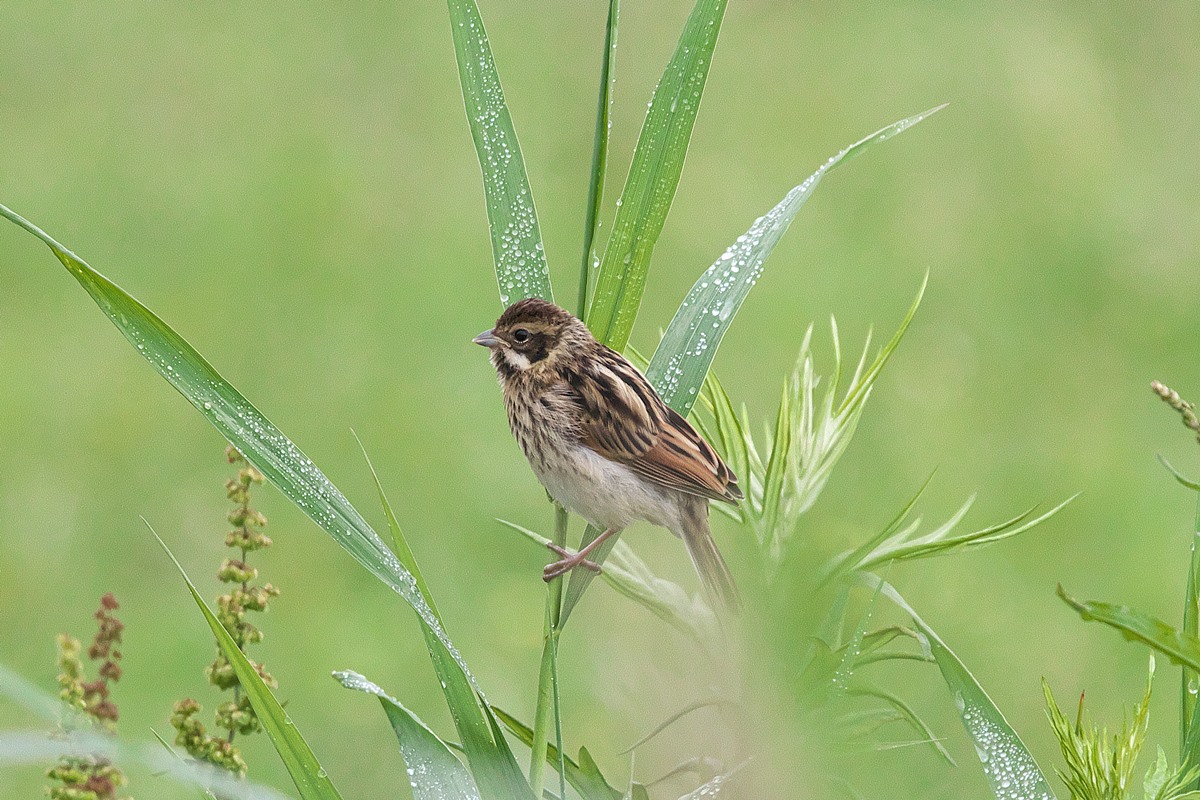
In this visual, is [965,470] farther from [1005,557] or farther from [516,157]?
[516,157]

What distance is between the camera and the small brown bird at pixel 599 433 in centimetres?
231

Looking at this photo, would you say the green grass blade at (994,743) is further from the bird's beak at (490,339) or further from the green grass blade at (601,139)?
the bird's beak at (490,339)

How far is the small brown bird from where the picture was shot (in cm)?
231

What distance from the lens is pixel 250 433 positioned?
1.23m

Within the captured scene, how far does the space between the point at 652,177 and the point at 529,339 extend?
99 cm

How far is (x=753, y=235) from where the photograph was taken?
148 cm

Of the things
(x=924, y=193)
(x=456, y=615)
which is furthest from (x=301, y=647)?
(x=924, y=193)

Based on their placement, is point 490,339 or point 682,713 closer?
point 682,713

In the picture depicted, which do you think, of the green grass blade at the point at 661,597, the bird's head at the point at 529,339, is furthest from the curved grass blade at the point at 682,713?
the bird's head at the point at 529,339

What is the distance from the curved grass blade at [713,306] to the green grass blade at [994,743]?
16.0 inches

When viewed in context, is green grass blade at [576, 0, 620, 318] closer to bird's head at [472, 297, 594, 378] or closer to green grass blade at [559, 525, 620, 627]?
green grass blade at [559, 525, 620, 627]

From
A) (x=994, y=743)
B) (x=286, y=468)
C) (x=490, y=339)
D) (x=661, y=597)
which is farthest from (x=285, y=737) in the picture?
(x=490, y=339)

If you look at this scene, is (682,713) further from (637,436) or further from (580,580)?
(637,436)

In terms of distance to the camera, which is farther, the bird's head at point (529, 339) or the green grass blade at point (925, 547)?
the bird's head at point (529, 339)
